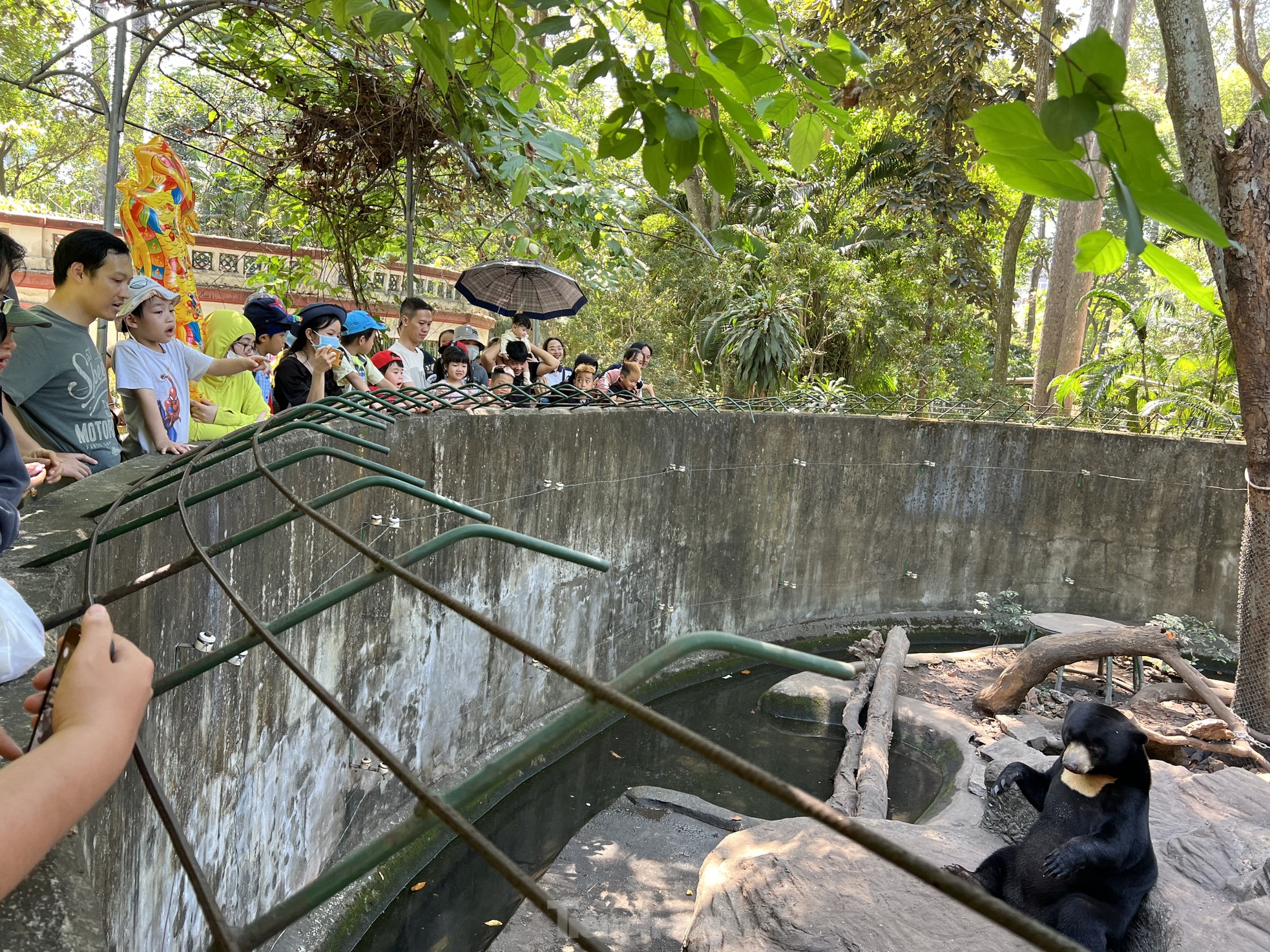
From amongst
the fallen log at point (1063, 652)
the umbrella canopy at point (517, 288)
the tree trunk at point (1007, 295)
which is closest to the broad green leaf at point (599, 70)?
the umbrella canopy at point (517, 288)

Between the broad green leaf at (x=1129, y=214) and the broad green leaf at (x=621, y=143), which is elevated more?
the broad green leaf at (x=621, y=143)

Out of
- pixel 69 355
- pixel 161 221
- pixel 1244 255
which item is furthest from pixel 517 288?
pixel 69 355

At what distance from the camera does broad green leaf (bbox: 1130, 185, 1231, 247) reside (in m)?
0.83

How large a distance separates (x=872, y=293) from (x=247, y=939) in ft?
43.6

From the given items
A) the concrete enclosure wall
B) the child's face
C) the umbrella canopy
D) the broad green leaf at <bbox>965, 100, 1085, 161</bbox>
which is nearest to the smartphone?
the concrete enclosure wall

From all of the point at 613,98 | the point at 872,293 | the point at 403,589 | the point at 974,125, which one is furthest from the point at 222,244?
the point at 974,125

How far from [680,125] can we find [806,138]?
1.52ft

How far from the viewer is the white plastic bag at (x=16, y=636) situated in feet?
4.16

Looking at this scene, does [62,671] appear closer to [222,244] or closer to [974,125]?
[974,125]

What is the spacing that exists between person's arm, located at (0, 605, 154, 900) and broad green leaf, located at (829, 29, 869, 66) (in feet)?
4.93

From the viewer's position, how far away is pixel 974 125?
36.1 inches

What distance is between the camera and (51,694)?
3.37 ft

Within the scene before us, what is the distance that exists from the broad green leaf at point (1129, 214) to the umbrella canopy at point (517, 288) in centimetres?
707

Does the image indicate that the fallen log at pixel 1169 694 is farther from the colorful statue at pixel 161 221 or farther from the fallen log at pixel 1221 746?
the colorful statue at pixel 161 221
